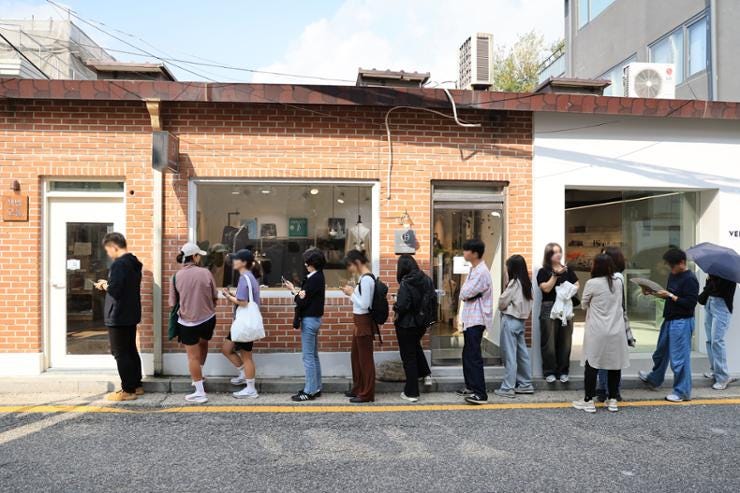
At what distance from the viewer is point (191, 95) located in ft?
22.4

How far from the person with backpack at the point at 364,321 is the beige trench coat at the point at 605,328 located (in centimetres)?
224

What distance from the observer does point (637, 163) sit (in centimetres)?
767

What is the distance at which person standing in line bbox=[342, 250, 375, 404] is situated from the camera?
617 cm

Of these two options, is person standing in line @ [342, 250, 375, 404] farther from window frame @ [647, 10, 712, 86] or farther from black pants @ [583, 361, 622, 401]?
window frame @ [647, 10, 712, 86]

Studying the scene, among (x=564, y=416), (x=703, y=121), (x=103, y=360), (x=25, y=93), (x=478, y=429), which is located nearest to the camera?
(x=478, y=429)

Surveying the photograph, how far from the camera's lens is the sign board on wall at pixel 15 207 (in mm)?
6824

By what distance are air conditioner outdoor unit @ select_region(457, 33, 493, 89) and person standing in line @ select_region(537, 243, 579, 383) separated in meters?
2.51

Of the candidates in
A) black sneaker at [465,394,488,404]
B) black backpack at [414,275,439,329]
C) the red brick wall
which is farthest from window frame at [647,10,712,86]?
black sneaker at [465,394,488,404]

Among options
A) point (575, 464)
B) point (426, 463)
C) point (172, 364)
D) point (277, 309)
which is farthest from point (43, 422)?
point (575, 464)

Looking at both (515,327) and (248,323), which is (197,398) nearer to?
(248,323)

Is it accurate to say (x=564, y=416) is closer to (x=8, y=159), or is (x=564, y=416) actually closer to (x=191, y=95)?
(x=191, y=95)

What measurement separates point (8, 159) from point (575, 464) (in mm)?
7217

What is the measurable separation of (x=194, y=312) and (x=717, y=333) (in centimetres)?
637

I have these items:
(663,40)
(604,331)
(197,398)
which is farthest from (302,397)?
(663,40)
